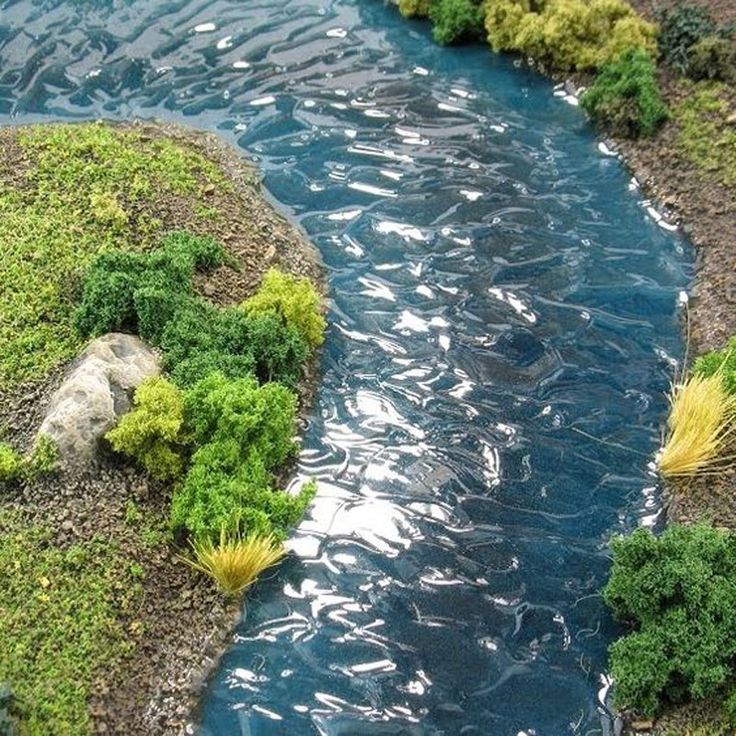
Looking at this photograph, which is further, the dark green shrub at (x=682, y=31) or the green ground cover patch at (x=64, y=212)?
the dark green shrub at (x=682, y=31)

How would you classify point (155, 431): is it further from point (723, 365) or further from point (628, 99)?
point (628, 99)

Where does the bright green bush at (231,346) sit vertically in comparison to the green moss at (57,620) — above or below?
above

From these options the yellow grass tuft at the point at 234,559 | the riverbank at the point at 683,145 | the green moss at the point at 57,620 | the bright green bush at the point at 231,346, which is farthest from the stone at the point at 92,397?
the riverbank at the point at 683,145

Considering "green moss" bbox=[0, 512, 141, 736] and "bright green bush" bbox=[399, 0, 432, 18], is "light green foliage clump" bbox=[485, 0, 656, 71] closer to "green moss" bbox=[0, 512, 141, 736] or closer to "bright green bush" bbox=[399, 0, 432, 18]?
"bright green bush" bbox=[399, 0, 432, 18]

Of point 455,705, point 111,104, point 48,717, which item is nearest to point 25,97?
point 111,104

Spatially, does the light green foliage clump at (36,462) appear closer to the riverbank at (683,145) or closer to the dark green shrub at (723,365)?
the riverbank at (683,145)

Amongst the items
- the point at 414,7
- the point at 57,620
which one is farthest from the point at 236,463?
the point at 414,7

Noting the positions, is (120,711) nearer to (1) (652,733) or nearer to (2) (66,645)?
(2) (66,645)
